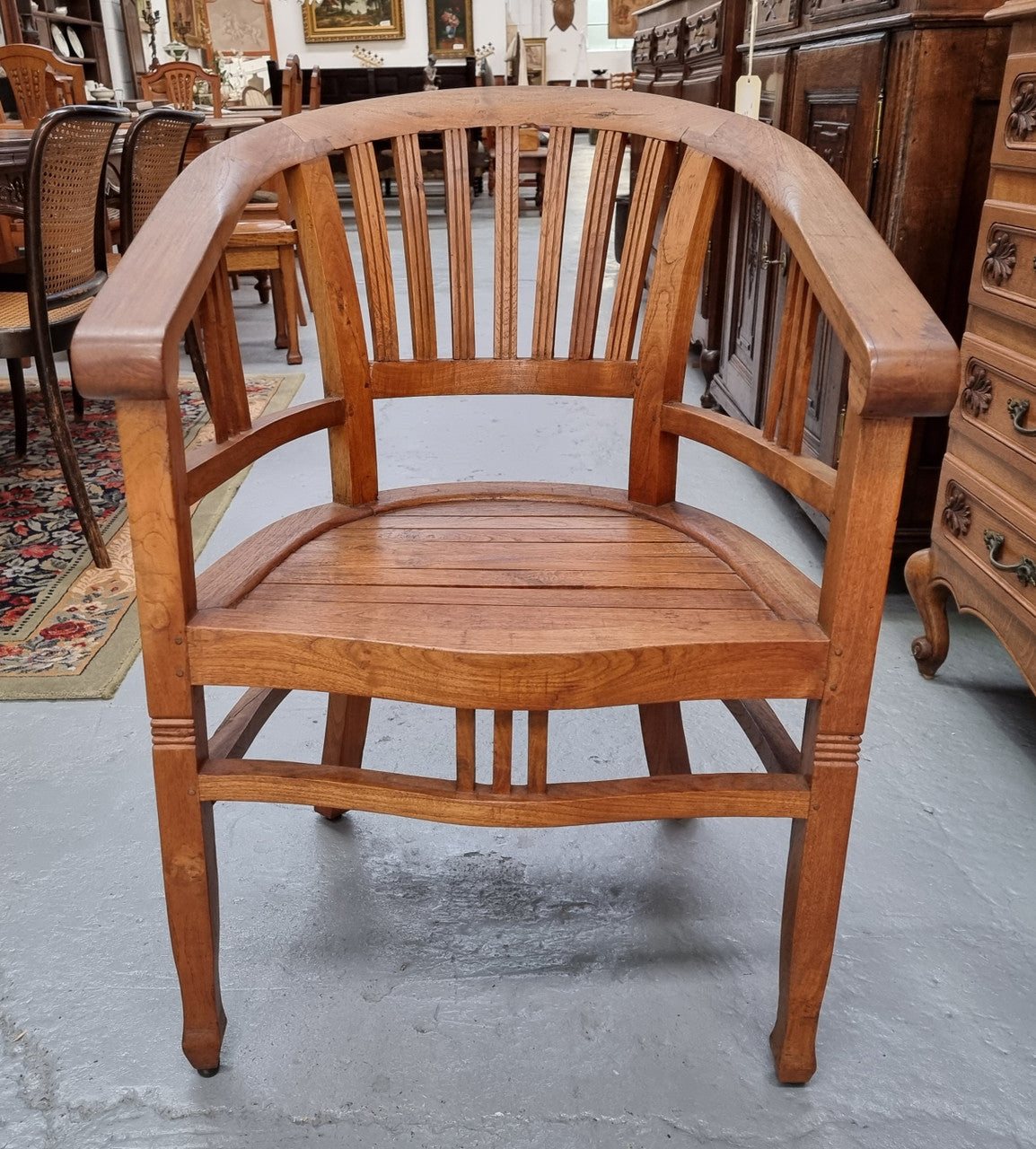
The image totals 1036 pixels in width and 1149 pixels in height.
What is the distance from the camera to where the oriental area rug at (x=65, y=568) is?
5.86ft

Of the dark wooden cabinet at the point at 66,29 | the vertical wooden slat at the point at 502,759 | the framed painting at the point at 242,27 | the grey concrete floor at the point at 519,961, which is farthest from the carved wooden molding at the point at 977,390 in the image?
the framed painting at the point at 242,27

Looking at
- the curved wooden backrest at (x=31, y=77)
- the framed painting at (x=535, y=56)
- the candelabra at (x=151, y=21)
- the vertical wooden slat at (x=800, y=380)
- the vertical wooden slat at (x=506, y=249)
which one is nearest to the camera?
the vertical wooden slat at (x=800, y=380)

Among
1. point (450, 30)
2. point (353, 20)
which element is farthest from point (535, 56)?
point (353, 20)

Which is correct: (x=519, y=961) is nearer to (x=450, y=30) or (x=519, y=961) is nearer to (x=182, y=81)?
(x=182, y=81)

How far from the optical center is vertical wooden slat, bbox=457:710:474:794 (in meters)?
0.89

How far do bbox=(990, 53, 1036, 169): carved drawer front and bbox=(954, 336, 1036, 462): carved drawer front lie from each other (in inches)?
9.6

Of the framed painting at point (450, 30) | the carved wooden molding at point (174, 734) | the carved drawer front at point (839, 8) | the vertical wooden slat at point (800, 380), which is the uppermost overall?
the framed painting at point (450, 30)

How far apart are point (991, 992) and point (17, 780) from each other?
129cm

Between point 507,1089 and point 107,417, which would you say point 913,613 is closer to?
point 507,1089

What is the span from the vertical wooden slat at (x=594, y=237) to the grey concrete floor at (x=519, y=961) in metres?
0.64

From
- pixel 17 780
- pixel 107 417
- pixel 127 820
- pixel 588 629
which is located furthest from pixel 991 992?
pixel 107 417

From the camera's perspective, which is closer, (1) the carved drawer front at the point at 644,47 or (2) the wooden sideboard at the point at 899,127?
(2) the wooden sideboard at the point at 899,127

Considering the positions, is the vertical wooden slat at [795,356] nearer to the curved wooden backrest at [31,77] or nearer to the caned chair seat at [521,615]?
the caned chair seat at [521,615]

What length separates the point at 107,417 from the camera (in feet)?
10.5
